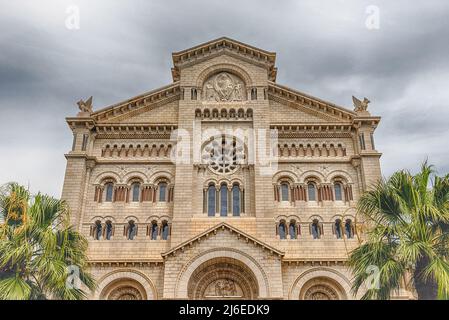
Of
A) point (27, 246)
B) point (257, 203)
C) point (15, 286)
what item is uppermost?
point (257, 203)

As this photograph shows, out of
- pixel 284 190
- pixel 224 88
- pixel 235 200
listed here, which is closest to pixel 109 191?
pixel 235 200

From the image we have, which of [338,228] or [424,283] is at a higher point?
[338,228]

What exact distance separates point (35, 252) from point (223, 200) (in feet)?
51.2

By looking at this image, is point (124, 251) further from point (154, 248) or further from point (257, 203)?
point (257, 203)

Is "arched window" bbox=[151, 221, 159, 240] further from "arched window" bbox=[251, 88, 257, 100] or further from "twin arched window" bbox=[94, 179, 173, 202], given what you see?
"arched window" bbox=[251, 88, 257, 100]

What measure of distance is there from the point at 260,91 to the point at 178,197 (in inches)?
428

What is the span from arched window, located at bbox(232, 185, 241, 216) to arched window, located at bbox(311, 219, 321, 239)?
534cm

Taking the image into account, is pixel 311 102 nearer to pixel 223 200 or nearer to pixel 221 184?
pixel 221 184

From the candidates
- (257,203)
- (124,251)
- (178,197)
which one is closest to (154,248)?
(124,251)

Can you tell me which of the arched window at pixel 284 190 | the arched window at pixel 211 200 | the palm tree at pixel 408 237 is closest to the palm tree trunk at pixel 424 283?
the palm tree at pixel 408 237

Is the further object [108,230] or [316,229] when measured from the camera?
[108,230]

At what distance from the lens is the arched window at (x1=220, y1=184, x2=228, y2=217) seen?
3048cm

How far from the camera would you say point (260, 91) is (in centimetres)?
3384

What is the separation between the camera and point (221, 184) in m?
31.3
